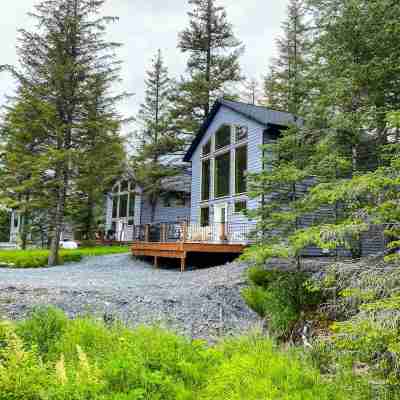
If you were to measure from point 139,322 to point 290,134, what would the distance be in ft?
18.8

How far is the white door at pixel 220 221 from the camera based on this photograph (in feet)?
46.3

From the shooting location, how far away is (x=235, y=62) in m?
21.6

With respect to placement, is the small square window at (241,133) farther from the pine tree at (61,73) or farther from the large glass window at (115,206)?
the large glass window at (115,206)

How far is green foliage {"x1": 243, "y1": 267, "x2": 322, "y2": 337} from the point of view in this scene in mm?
7068

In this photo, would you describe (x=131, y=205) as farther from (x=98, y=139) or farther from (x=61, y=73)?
(x=61, y=73)

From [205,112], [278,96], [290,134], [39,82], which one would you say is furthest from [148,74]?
[290,134]

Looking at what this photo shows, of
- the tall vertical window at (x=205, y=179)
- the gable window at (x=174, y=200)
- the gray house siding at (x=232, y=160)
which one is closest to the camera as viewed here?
the gray house siding at (x=232, y=160)

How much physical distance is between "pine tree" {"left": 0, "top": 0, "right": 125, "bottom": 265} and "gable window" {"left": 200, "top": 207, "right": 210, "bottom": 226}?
556 cm

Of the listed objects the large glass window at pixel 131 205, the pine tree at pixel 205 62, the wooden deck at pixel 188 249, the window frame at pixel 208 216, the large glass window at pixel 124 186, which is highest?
the pine tree at pixel 205 62

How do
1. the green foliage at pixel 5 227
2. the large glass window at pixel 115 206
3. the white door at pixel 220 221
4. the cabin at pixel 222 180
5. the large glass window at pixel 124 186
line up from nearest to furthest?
the cabin at pixel 222 180, the white door at pixel 220 221, the large glass window at pixel 124 186, the large glass window at pixel 115 206, the green foliage at pixel 5 227

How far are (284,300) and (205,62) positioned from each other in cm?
1725

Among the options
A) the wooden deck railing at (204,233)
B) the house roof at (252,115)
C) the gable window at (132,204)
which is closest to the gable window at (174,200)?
the gable window at (132,204)

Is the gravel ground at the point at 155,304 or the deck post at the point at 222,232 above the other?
the deck post at the point at 222,232

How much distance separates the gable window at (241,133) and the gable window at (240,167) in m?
0.36
